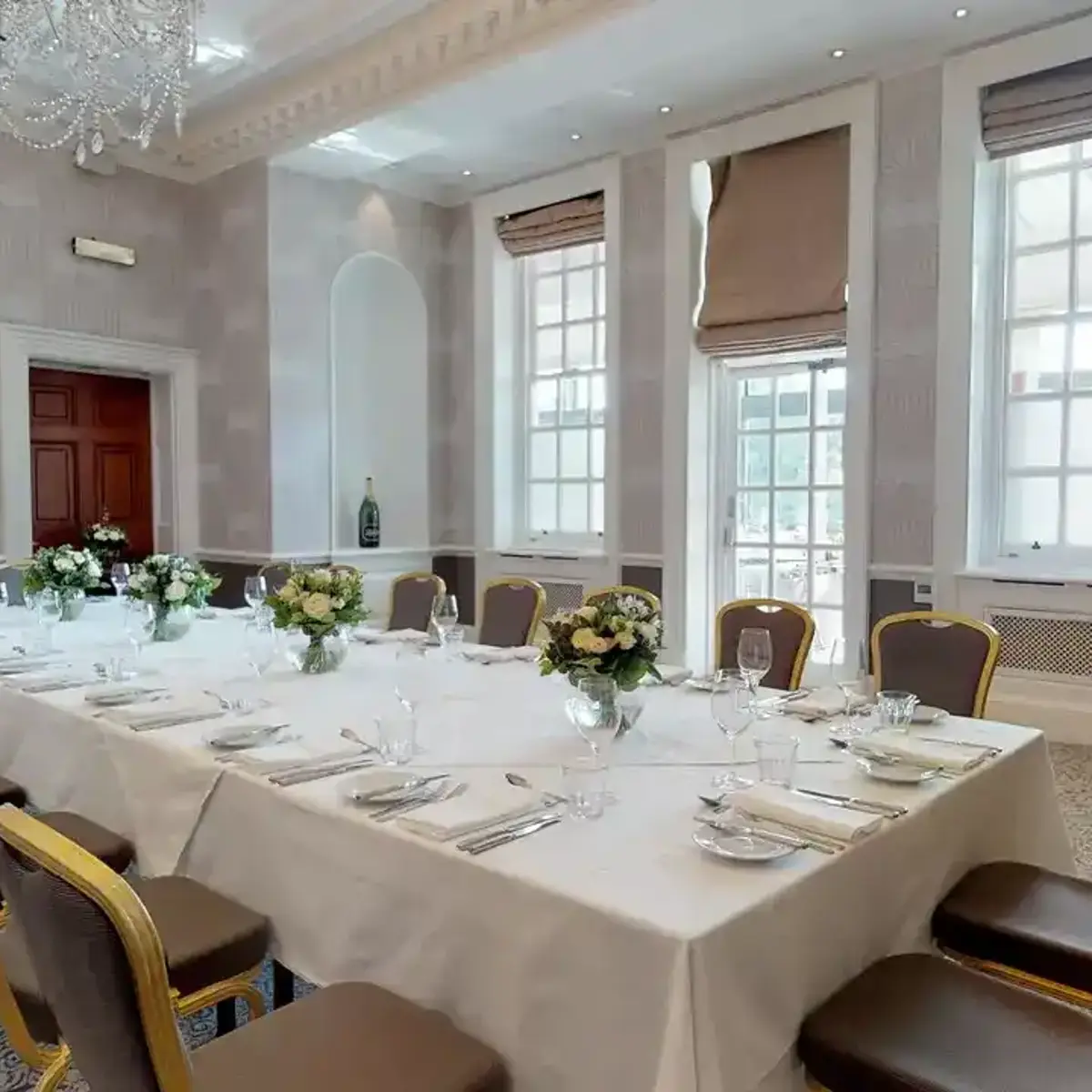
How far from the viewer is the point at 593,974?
1273 millimetres

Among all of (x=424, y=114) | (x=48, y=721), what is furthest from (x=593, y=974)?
(x=424, y=114)

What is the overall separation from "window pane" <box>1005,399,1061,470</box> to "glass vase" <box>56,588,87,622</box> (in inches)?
166

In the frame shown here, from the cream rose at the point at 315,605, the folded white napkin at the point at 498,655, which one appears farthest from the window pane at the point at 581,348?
the cream rose at the point at 315,605

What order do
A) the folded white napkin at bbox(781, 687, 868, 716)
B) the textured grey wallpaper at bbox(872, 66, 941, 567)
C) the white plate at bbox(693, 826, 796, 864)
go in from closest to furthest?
the white plate at bbox(693, 826, 796, 864) → the folded white napkin at bbox(781, 687, 868, 716) → the textured grey wallpaper at bbox(872, 66, 941, 567)

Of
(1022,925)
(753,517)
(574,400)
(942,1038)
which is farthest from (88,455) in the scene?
(942,1038)

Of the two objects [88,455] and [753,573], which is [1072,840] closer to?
[753,573]

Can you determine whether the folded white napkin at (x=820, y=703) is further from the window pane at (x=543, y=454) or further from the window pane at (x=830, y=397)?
the window pane at (x=543, y=454)

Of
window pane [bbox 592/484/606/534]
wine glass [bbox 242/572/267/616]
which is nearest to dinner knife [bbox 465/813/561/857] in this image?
wine glass [bbox 242/572/267/616]

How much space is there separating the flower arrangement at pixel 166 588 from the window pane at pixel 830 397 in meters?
3.46

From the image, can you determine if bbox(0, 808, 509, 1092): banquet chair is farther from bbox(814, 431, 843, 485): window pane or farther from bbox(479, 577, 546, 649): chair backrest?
bbox(814, 431, 843, 485): window pane

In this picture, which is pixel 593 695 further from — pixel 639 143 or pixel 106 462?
pixel 106 462

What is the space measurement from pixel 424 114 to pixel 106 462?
3.14 m

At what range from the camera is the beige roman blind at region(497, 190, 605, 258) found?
20.2 feet

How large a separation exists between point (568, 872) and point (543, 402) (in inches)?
220
